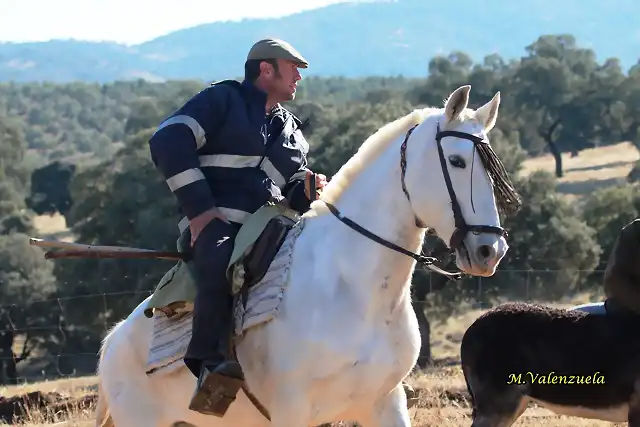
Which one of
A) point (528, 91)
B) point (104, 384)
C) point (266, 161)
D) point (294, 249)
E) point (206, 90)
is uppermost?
point (206, 90)

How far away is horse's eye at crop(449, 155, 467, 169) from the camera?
453cm

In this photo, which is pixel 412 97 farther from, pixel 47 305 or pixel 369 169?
pixel 369 169

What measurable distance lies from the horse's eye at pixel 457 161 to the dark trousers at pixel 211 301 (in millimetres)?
1227

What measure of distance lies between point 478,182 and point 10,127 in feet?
334

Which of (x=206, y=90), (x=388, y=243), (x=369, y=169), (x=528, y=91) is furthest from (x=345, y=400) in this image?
(x=528, y=91)

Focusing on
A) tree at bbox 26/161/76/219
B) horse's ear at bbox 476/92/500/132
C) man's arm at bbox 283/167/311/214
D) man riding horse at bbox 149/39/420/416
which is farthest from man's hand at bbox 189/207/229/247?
tree at bbox 26/161/76/219

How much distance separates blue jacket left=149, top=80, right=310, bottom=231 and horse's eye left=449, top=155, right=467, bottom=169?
112 cm

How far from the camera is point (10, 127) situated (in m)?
101

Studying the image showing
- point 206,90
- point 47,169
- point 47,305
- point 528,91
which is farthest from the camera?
point 47,169

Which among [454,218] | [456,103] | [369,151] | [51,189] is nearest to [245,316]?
[369,151]

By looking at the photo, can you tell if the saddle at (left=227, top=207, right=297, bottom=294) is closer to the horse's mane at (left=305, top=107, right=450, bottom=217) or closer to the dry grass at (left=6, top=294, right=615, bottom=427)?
the horse's mane at (left=305, top=107, right=450, bottom=217)

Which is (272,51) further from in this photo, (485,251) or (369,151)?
(485,251)

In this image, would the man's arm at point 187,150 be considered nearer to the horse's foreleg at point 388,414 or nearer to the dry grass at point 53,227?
the horse's foreleg at point 388,414

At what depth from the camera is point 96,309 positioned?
3216 centimetres
